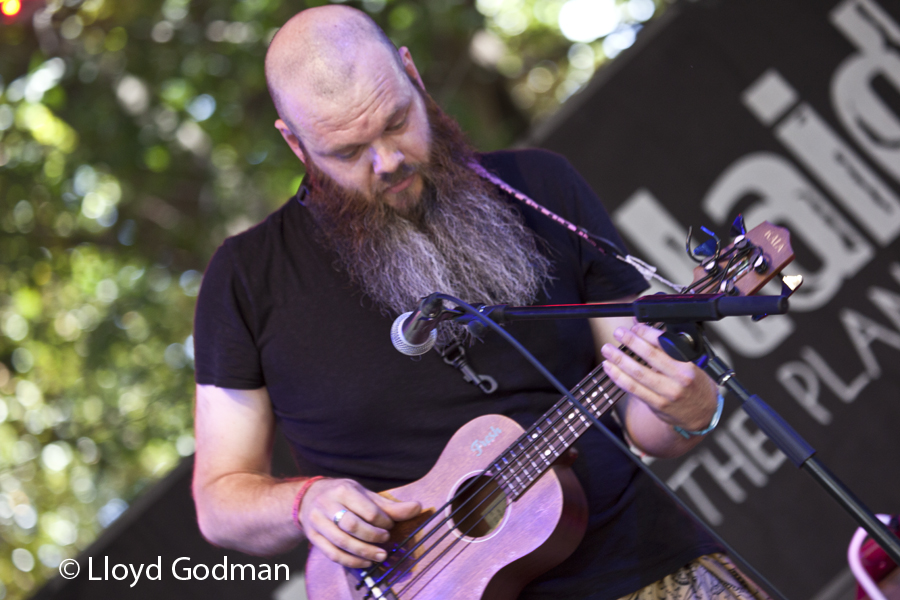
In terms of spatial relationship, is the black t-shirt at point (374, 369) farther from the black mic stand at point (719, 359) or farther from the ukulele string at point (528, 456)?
the black mic stand at point (719, 359)

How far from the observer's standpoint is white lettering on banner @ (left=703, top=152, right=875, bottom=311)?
338cm

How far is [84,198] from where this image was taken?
18.2 ft

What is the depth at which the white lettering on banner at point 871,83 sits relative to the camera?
341cm

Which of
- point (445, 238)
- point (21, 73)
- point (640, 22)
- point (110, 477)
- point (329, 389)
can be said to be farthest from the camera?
point (640, 22)

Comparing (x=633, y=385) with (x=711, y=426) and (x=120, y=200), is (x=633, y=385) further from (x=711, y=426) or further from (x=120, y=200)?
(x=120, y=200)

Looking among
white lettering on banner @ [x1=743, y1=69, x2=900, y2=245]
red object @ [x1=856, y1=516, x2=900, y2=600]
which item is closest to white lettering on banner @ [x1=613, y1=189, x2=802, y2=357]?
white lettering on banner @ [x1=743, y1=69, x2=900, y2=245]

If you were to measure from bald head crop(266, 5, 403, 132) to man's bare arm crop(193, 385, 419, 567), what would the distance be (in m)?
0.74

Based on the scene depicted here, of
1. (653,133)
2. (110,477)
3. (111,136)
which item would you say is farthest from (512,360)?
(110,477)

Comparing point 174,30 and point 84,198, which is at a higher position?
point 174,30

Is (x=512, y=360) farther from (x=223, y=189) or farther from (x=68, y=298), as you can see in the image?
(x=68, y=298)

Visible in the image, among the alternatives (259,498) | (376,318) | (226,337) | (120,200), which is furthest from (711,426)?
(120,200)

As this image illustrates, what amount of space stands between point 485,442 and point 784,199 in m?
2.26

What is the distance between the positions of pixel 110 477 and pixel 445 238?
4930 millimetres

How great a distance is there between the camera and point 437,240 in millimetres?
2061
